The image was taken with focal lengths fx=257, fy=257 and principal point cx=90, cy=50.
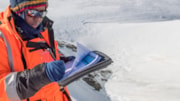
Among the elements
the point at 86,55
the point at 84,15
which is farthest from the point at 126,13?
the point at 86,55

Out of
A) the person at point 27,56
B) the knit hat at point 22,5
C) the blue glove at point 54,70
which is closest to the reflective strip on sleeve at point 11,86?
the person at point 27,56

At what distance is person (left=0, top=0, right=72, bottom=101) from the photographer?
1182 millimetres

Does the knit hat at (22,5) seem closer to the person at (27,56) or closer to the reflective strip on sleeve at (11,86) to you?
the person at (27,56)

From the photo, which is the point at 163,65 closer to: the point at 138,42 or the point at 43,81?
the point at 138,42

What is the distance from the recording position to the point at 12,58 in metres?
1.29

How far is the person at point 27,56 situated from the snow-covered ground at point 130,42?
89.6 inches

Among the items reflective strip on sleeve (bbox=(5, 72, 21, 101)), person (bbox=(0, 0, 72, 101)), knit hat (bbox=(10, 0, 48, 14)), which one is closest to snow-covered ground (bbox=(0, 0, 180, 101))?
person (bbox=(0, 0, 72, 101))

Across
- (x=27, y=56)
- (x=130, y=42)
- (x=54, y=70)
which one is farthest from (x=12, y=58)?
(x=130, y=42)

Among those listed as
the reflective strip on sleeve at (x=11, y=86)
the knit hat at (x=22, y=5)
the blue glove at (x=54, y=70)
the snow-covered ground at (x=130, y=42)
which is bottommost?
the snow-covered ground at (x=130, y=42)

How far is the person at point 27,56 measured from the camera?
1.18 meters

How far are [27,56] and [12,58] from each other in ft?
0.34

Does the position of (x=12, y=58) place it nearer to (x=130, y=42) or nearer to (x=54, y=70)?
(x=54, y=70)

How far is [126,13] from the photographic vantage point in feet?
41.9

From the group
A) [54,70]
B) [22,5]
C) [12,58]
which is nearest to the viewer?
[54,70]
